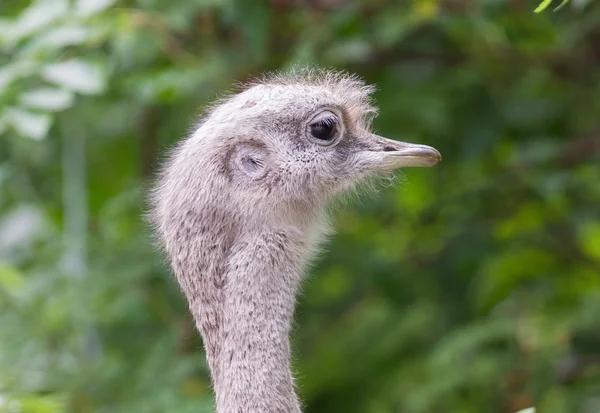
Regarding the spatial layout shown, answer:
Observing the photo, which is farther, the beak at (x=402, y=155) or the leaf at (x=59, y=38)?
the leaf at (x=59, y=38)

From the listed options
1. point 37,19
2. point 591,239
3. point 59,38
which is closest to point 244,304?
point 59,38

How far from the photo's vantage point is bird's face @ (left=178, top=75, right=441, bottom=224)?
379 centimetres

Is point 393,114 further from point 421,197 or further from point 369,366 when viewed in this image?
point 369,366

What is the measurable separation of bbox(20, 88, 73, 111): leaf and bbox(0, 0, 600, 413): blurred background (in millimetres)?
194

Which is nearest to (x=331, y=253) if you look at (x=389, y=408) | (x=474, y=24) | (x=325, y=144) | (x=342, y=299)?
(x=342, y=299)

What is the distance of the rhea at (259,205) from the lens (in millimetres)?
3414

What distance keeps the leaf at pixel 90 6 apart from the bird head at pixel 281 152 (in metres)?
0.69

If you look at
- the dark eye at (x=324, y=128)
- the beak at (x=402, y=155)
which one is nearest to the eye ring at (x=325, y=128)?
the dark eye at (x=324, y=128)

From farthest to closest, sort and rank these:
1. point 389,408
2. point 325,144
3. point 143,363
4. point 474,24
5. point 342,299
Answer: point 342,299 < point 389,408 < point 143,363 < point 474,24 < point 325,144

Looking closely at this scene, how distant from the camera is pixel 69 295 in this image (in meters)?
5.68

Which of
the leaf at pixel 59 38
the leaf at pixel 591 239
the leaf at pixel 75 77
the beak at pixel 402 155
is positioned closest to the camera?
the beak at pixel 402 155

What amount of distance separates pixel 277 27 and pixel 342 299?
64.2 inches

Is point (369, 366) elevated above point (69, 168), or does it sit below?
below

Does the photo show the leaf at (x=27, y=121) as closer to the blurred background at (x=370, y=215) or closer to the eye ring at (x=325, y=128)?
the blurred background at (x=370, y=215)
